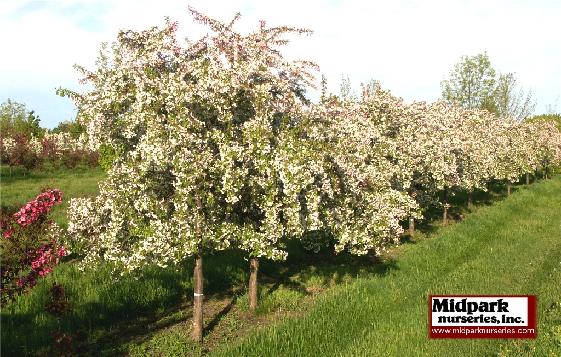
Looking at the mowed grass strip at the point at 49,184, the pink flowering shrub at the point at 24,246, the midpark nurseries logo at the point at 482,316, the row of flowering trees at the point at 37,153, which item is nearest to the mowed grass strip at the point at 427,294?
the midpark nurseries logo at the point at 482,316

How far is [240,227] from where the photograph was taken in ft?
39.9

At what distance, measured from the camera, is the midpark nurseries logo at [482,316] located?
11867 millimetres

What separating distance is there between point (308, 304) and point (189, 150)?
263 inches

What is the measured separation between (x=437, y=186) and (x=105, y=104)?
1748 cm

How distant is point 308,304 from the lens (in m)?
14.9

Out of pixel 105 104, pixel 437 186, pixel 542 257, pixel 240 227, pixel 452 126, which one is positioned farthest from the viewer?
pixel 452 126

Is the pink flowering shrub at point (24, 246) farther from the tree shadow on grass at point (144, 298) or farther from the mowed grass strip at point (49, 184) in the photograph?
the mowed grass strip at point (49, 184)

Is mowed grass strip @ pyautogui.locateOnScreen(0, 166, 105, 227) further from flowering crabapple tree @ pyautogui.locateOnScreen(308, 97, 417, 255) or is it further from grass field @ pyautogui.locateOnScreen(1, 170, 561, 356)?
flowering crabapple tree @ pyautogui.locateOnScreen(308, 97, 417, 255)

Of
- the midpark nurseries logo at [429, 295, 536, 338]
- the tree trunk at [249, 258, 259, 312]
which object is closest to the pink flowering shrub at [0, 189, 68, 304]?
the tree trunk at [249, 258, 259, 312]

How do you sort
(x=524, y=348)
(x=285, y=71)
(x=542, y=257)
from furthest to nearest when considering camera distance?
1. (x=542, y=257)
2. (x=285, y=71)
3. (x=524, y=348)

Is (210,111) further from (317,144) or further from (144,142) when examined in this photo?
(317,144)

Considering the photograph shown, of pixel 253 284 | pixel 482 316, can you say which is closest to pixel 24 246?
pixel 253 284

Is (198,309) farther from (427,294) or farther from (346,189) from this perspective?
(427,294)

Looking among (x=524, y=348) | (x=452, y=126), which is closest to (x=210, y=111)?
(x=524, y=348)
